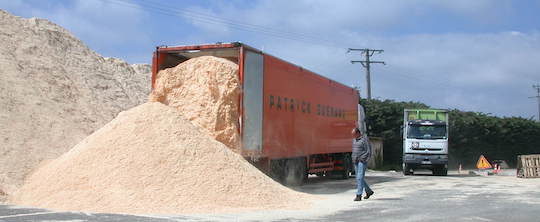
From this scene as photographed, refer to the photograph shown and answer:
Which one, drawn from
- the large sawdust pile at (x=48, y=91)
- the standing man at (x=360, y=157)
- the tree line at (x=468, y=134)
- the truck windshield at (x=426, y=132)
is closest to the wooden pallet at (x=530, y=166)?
the truck windshield at (x=426, y=132)

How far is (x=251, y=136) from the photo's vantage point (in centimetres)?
1420

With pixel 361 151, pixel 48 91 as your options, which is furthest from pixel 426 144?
pixel 48 91

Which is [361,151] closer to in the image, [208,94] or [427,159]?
[208,94]

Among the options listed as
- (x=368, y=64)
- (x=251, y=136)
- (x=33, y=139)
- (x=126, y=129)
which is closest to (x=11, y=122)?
(x=33, y=139)

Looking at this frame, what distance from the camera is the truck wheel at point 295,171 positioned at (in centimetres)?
1698

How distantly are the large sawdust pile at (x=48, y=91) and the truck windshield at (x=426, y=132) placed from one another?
12.8m

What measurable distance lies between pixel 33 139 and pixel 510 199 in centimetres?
1267

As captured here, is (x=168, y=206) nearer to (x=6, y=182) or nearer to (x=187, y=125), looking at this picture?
(x=187, y=125)

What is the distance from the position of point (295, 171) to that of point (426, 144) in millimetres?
11066

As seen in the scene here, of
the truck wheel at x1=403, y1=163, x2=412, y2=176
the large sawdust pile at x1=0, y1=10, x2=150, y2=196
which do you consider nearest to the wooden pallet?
the truck wheel at x1=403, y1=163, x2=412, y2=176

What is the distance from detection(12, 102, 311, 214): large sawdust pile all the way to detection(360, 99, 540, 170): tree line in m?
24.8

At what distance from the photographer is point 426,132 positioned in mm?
26734

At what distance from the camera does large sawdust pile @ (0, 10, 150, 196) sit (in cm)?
1557

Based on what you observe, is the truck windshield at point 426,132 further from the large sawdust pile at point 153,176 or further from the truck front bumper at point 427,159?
the large sawdust pile at point 153,176
